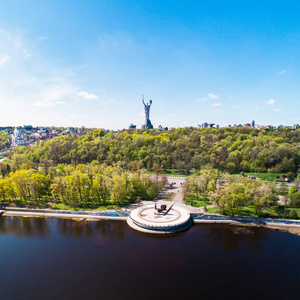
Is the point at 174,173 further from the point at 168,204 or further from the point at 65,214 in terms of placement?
the point at 65,214

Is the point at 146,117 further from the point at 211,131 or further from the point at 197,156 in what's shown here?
the point at 197,156

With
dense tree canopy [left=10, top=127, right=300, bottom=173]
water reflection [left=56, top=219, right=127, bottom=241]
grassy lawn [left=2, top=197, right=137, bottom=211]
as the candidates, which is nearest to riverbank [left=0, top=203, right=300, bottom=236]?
water reflection [left=56, top=219, right=127, bottom=241]

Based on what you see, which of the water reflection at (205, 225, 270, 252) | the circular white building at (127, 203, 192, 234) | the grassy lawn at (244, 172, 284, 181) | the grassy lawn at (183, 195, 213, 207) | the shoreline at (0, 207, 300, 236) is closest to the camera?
the water reflection at (205, 225, 270, 252)

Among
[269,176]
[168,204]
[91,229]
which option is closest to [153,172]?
[168,204]

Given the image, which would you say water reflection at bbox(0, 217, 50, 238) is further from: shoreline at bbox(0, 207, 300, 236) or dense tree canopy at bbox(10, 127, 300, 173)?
dense tree canopy at bbox(10, 127, 300, 173)

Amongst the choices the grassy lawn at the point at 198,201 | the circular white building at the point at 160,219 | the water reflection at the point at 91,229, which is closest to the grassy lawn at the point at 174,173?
the grassy lawn at the point at 198,201

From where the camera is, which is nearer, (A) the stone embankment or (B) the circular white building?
(B) the circular white building
